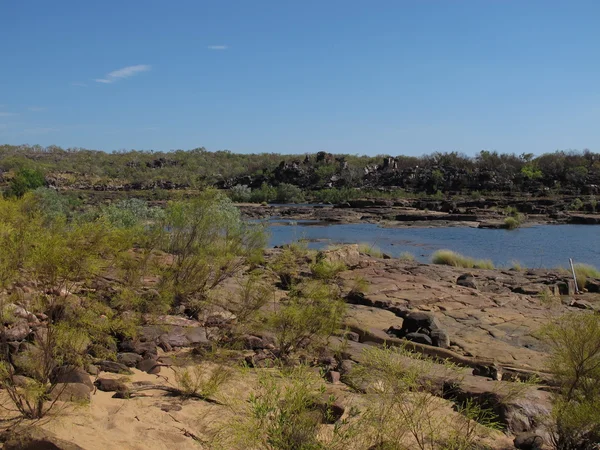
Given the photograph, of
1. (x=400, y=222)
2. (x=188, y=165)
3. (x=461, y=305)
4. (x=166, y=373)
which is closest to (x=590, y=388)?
(x=166, y=373)

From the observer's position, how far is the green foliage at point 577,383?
4.51 metres

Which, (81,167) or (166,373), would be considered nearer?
(166,373)

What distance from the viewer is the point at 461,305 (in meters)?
11.8

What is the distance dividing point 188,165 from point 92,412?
9623 centimetres

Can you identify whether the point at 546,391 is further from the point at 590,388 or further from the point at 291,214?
the point at 291,214

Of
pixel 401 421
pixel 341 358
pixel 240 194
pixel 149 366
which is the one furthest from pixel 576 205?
pixel 401 421

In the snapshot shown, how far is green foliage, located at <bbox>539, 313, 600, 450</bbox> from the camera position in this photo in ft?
14.8

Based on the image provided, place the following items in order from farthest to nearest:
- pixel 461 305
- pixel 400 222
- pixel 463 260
Result: 1. pixel 400 222
2. pixel 463 260
3. pixel 461 305

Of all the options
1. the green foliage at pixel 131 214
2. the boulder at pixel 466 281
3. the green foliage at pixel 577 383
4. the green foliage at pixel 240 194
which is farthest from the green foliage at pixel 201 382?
the green foliage at pixel 240 194

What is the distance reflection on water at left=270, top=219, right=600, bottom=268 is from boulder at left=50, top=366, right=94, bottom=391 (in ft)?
62.4

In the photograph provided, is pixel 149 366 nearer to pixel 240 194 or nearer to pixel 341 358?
pixel 341 358

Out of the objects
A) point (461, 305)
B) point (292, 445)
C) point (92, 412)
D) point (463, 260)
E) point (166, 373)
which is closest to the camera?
point (292, 445)

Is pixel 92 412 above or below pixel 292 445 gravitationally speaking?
below

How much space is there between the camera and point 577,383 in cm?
524
